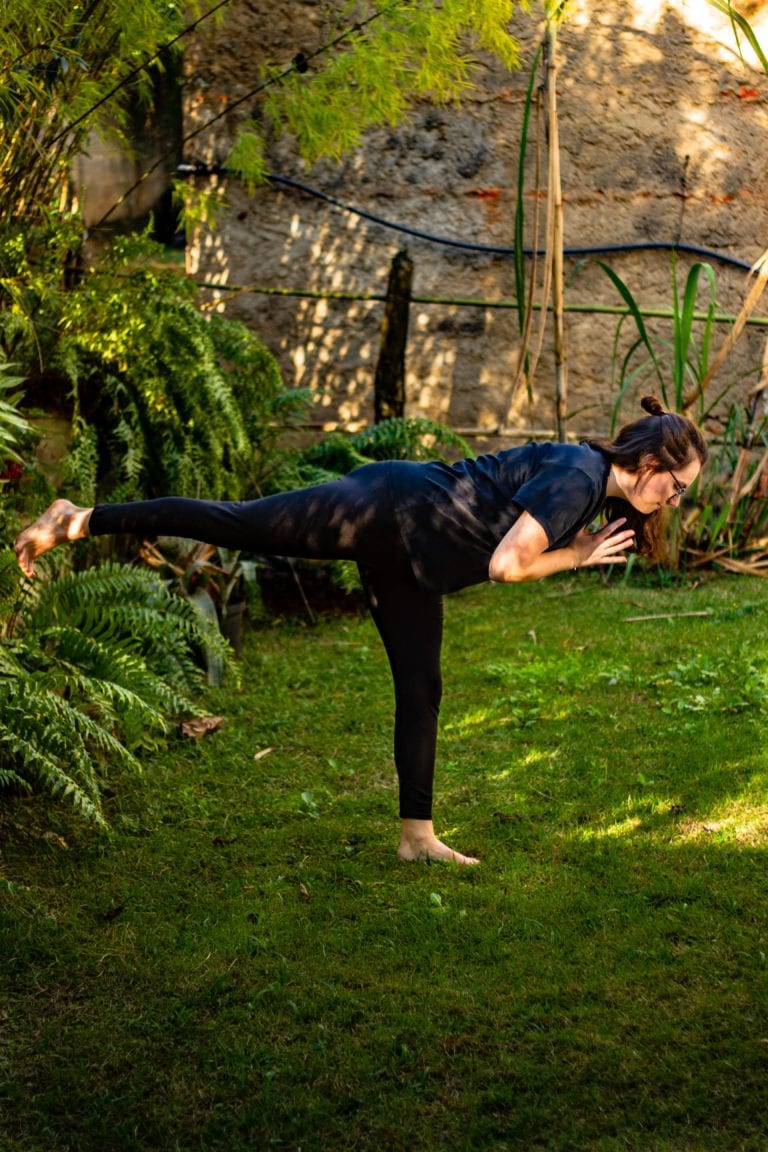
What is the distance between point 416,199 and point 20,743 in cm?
529

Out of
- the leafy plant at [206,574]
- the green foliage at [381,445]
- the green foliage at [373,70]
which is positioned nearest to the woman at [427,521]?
the leafy plant at [206,574]

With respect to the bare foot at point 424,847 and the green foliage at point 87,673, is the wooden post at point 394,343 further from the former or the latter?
the bare foot at point 424,847

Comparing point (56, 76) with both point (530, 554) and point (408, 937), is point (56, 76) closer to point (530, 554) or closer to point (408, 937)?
point (530, 554)

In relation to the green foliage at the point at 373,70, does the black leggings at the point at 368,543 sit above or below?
below

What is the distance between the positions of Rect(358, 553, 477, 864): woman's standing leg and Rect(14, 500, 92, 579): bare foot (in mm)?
860

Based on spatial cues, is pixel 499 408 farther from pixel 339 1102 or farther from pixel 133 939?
pixel 339 1102

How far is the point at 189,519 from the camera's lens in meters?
3.33

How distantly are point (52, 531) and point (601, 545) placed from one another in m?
1.63

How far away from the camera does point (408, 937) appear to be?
10.1 ft

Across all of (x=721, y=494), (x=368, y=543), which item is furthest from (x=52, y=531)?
(x=721, y=494)

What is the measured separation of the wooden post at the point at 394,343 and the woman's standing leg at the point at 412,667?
381cm

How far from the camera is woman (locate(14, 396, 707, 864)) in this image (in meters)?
3.20

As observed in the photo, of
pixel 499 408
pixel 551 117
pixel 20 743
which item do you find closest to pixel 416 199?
pixel 499 408

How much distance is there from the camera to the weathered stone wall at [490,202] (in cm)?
749
